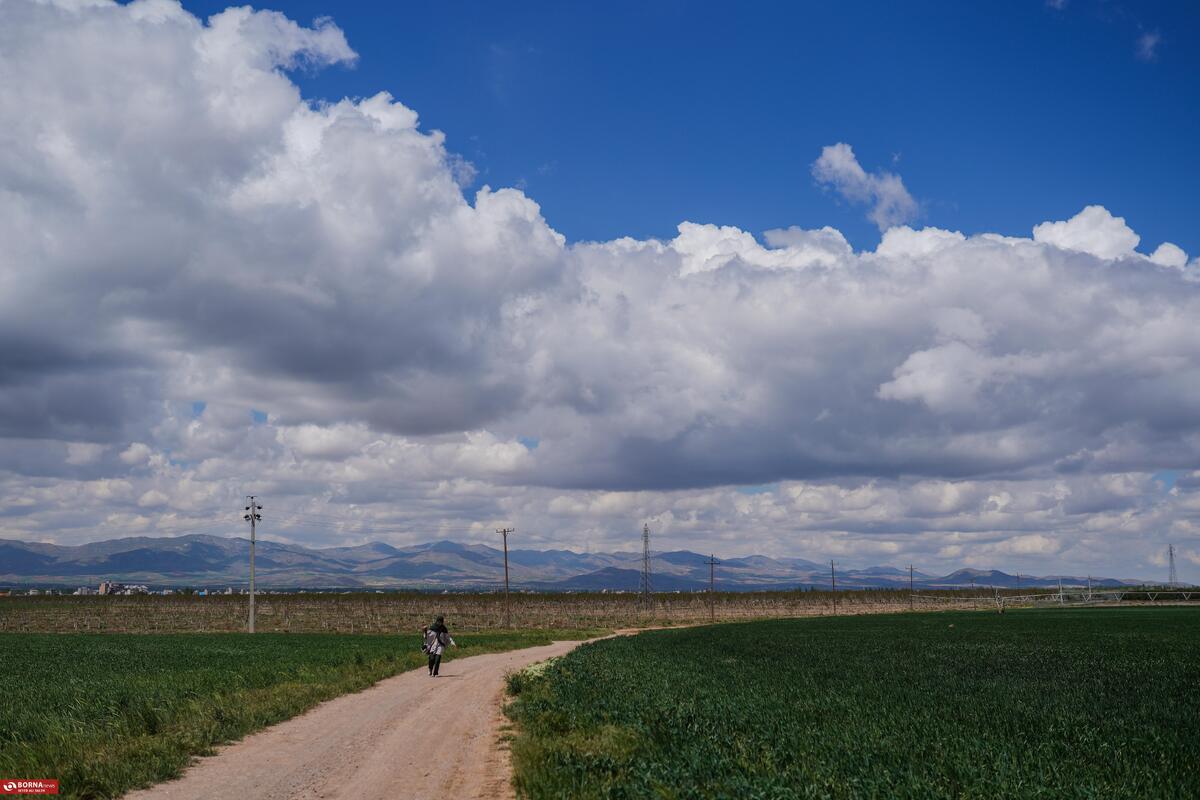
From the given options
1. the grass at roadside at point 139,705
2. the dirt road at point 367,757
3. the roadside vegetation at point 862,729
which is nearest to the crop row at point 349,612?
the grass at roadside at point 139,705

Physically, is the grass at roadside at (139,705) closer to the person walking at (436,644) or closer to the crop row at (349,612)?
the person walking at (436,644)

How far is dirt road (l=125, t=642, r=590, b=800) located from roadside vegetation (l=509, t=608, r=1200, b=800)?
1.26 metres

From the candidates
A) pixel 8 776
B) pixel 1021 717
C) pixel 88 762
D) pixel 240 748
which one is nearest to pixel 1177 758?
pixel 1021 717

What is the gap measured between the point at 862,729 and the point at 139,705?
20.1m

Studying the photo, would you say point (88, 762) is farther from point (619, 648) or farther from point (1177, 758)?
point (619, 648)

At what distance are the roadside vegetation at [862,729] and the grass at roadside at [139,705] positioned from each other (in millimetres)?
7862

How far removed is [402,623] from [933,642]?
3116 inches

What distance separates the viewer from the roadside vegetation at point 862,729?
15.2 metres

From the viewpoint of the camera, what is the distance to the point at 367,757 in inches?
805

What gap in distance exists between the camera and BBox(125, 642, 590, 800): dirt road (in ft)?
56.7

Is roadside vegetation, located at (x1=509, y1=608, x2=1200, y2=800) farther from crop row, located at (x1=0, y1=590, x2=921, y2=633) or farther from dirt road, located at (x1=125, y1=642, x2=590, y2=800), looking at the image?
crop row, located at (x1=0, y1=590, x2=921, y2=633)

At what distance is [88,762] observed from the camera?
61.0 feet

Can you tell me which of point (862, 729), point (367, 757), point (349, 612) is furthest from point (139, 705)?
point (349, 612)

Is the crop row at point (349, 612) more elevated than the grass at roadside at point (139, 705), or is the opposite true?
the grass at roadside at point (139, 705)
